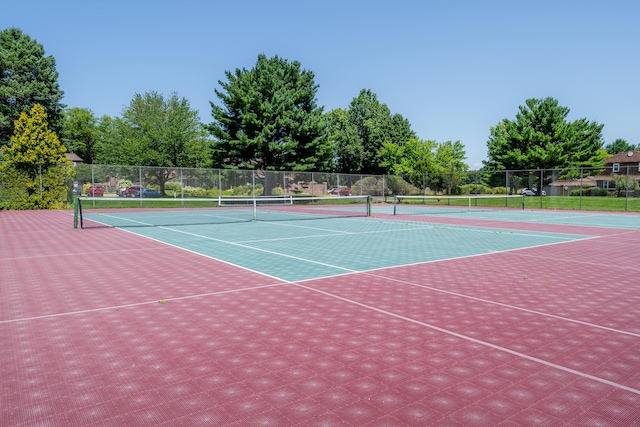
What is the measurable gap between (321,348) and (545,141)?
49.3m

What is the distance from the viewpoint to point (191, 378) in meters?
3.52

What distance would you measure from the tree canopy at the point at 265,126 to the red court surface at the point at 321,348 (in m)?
29.4

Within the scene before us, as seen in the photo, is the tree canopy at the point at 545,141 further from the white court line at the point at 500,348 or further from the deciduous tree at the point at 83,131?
the deciduous tree at the point at 83,131

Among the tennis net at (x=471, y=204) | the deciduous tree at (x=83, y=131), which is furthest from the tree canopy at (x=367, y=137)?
the deciduous tree at (x=83, y=131)

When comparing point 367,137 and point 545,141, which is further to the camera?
point 367,137

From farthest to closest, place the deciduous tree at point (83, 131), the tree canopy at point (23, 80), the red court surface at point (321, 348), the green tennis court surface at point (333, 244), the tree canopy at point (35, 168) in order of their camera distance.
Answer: the deciduous tree at point (83, 131) → the tree canopy at point (23, 80) → the tree canopy at point (35, 168) → the green tennis court surface at point (333, 244) → the red court surface at point (321, 348)

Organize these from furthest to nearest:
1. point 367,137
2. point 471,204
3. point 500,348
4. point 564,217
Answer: point 367,137
point 471,204
point 564,217
point 500,348

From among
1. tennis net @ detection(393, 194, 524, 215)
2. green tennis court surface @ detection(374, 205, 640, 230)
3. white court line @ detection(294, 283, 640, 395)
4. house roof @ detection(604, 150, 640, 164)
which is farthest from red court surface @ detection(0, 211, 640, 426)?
house roof @ detection(604, 150, 640, 164)

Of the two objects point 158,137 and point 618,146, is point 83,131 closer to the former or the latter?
point 158,137

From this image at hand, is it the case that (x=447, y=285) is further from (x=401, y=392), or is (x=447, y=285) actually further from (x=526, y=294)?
(x=401, y=392)

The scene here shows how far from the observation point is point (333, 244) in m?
11.4

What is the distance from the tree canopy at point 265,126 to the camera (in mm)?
36219

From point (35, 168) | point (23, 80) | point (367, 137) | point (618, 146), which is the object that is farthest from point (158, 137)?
point (618, 146)

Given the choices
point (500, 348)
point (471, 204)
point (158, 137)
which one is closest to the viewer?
point (500, 348)
